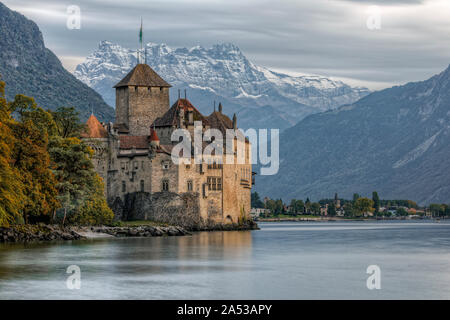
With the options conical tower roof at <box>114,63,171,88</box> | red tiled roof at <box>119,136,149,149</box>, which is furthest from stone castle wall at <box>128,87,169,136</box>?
red tiled roof at <box>119,136,149,149</box>

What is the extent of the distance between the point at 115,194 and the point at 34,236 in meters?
38.2

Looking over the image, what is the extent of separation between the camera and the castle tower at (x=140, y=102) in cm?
14975

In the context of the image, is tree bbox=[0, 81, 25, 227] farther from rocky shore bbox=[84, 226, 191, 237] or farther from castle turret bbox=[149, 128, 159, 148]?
castle turret bbox=[149, 128, 159, 148]

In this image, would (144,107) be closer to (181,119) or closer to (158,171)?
(181,119)

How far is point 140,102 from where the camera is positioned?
15075 centimetres

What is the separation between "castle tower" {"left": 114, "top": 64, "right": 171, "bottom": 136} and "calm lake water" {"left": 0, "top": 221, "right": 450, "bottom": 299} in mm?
51254

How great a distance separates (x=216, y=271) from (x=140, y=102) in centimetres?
8575

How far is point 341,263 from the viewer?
76562 mm

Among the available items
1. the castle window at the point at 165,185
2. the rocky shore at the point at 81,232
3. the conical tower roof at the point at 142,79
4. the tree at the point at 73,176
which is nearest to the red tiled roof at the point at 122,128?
the conical tower roof at the point at 142,79

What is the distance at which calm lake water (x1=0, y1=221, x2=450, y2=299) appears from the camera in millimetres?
54875

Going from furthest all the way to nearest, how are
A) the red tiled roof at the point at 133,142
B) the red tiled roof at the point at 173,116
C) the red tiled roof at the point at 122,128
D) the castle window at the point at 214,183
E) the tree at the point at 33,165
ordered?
the red tiled roof at the point at 122,128, the red tiled roof at the point at 173,116, the castle window at the point at 214,183, the red tiled roof at the point at 133,142, the tree at the point at 33,165

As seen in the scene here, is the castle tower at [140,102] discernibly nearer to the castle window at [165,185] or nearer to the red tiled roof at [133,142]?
the red tiled roof at [133,142]

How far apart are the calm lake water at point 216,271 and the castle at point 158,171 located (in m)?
31.0
